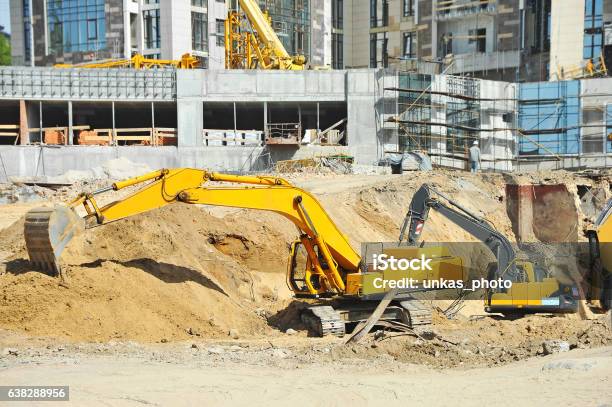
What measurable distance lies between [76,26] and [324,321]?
143 ft

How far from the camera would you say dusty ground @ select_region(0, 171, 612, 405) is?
1329 cm

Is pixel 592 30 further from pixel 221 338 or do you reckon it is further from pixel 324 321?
pixel 221 338

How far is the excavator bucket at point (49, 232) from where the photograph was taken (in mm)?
17328

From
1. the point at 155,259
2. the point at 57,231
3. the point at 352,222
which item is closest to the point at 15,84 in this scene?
the point at 352,222

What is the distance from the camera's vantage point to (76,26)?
57.8 metres

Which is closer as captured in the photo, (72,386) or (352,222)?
(72,386)

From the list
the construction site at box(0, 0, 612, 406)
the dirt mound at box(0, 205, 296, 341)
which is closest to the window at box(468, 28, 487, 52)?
the construction site at box(0, 0, 612, 406)

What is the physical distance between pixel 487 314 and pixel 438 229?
8.78 meters

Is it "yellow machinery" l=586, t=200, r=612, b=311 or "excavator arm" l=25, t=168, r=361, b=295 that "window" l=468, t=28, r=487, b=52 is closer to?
"yellow machinery" l=586, t=200, r=612, b=311

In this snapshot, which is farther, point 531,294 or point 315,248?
point 531,294

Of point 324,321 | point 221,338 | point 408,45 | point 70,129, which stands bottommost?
point 221,338

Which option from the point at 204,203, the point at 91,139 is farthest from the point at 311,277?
the point at 91,139

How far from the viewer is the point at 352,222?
29.3m

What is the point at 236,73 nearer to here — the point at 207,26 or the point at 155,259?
the point at 207,26
